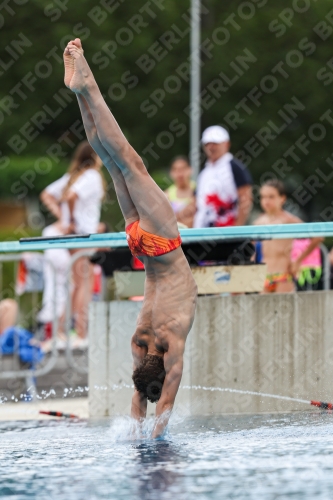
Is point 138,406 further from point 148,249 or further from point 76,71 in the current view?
point 76,71

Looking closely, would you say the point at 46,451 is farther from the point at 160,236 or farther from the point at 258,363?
the point at 258,363

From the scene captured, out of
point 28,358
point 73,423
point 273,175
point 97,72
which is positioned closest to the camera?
point 73,423

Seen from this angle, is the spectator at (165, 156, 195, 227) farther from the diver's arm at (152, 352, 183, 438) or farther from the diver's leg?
the diver's arm at (152, 352, 183, 438)

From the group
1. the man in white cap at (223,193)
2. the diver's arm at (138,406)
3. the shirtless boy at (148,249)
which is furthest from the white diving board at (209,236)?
the man in white cap at (223,193)

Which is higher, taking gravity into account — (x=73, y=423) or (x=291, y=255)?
(x=291, y=255)

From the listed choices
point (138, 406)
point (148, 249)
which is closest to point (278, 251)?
point (148, 249)

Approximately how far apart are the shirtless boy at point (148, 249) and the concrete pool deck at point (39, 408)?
81.4 inches

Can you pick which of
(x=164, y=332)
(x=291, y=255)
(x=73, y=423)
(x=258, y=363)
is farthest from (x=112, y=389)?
(x=291, y=255)

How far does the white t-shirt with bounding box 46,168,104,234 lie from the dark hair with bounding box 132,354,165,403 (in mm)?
5006

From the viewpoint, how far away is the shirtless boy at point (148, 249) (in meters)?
7.05

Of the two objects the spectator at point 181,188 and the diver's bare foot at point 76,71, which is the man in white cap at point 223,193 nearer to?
the spectator at point 181,188

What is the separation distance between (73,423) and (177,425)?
1.15 metres

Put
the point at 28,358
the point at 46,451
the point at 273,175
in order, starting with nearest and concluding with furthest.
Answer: the point at 46,451, the point at 28,358, the point at 273,175

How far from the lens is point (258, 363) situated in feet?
28.1
